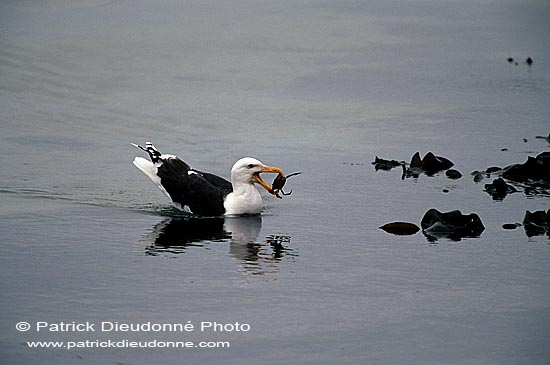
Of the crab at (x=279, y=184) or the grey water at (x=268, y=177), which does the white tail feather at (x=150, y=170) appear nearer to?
the grey water at (x=268, y=177)

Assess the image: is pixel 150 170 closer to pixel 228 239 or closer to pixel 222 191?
pixel 222 191

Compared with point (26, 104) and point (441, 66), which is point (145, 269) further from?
point (441, 66)

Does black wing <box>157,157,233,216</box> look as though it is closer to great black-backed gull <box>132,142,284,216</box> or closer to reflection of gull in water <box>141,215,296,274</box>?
great black-backed gull <box>132,142,284,216</box>

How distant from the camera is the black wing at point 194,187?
1429cm

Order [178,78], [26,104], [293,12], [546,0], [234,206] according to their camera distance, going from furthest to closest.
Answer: [546,0]
[293,12]
[178,78]
[26,104]
[234,206]

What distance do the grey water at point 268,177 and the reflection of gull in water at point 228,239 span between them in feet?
0.14

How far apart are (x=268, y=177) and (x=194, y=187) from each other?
90.9 inches

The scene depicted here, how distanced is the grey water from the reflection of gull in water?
42 millimetres

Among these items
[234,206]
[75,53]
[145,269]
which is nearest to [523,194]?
[234,206]

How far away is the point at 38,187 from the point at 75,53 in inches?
423

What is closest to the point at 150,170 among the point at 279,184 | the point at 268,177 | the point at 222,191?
the point at 222,191

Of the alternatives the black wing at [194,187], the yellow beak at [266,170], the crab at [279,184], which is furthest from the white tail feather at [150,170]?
the crab at [279,184]

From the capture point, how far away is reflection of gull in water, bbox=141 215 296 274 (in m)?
12.1

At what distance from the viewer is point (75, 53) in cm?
2548
